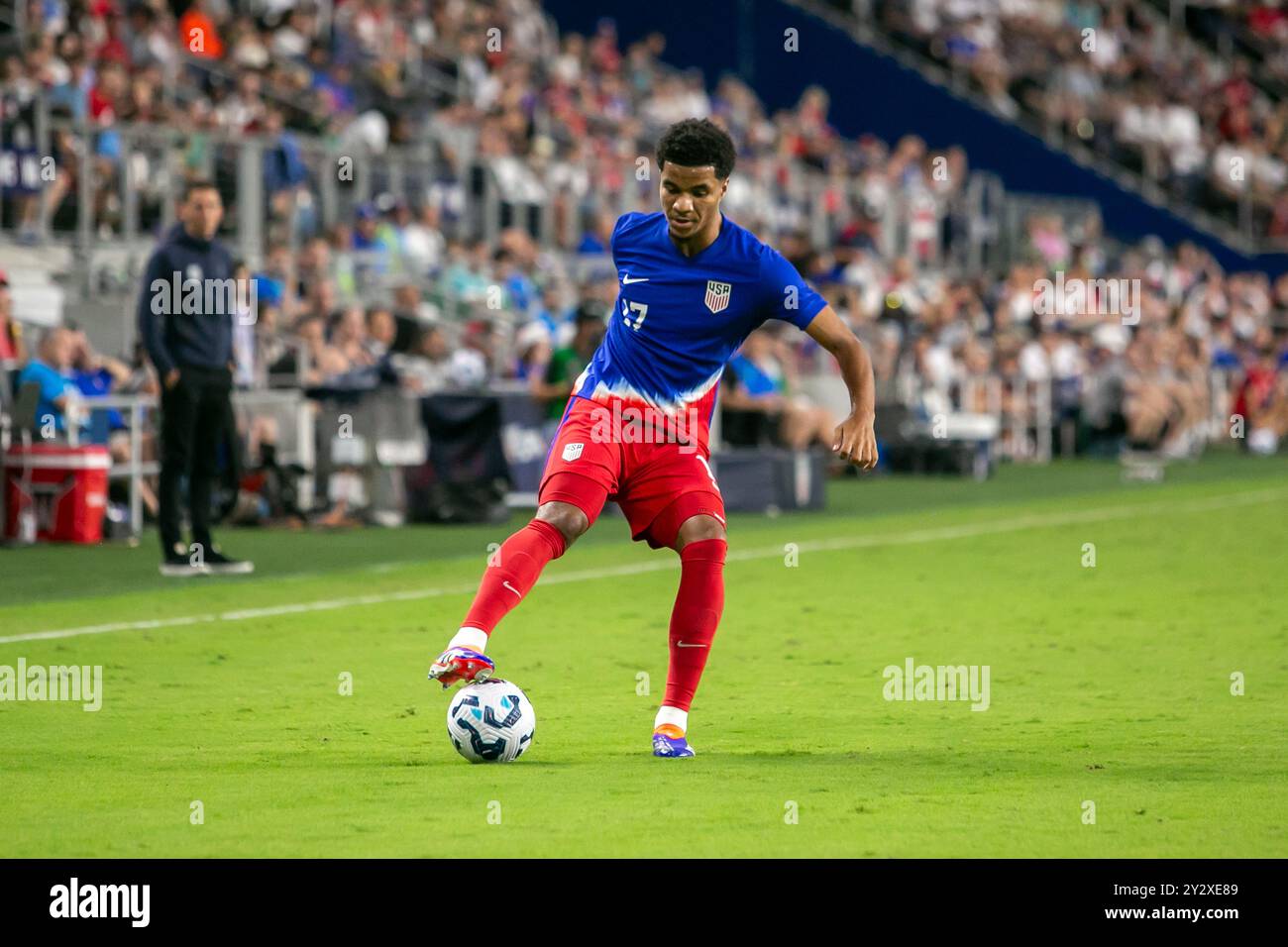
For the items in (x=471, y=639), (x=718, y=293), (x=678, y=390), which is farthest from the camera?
(x=678, y=390)

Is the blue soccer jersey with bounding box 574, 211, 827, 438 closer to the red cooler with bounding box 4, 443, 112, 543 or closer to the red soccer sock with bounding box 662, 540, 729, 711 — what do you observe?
the red soccer sock with bounding box 662, 540, 729, 711

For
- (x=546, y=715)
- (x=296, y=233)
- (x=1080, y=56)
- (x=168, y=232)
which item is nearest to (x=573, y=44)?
(x=296, y=233)

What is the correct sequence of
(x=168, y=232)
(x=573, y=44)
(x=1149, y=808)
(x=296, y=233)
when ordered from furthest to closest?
1. (x=573, y=44)
2. (x=296, y=233)
3. (x=168, y=232)
4. (x=1149, y=808)

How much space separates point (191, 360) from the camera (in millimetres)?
14312

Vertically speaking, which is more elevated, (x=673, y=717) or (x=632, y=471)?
(x=632, y=471)

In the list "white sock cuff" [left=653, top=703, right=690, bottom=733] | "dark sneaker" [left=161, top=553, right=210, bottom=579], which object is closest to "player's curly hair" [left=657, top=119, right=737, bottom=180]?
"white sock cuff" [left=653, top=703, right=690, bottom=733]

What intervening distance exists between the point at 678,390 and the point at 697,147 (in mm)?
901

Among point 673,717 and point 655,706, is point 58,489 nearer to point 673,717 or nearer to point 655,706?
point 655,706

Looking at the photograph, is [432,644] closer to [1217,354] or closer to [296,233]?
[296,233]

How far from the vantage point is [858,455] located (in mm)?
7902

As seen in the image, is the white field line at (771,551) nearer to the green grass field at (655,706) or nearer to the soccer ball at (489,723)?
the green grass field at (655,706)

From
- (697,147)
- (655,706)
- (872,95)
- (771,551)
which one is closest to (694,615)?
(655,706)

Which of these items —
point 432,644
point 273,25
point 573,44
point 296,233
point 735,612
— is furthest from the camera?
point 573,44
